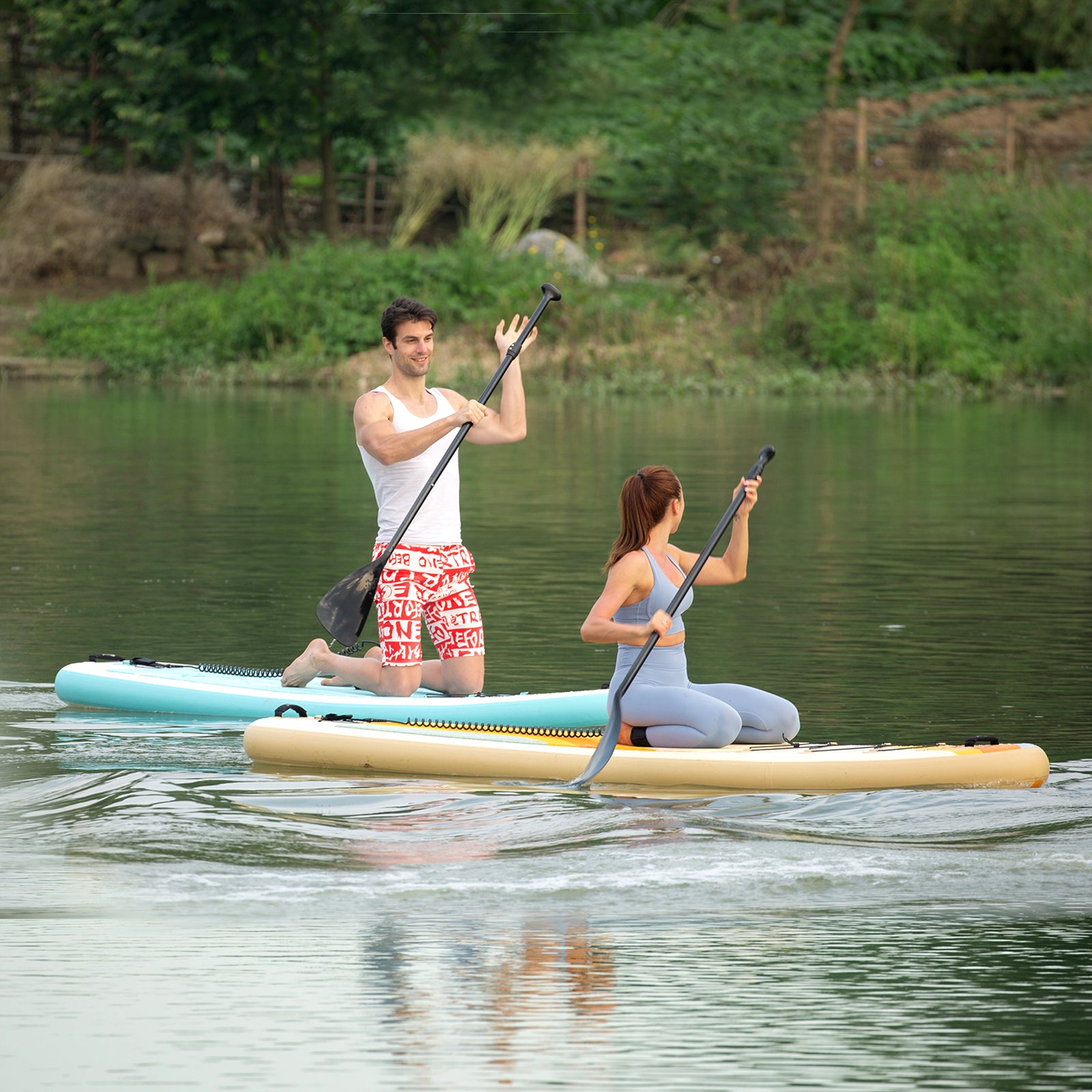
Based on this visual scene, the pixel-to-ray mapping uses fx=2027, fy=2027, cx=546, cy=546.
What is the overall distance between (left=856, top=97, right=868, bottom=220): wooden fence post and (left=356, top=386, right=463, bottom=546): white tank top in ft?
97.7

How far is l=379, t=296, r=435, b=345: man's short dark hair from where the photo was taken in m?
7.48

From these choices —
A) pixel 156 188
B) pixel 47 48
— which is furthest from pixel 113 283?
pixel 47 48

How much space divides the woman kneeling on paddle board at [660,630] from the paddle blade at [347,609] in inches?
55.6

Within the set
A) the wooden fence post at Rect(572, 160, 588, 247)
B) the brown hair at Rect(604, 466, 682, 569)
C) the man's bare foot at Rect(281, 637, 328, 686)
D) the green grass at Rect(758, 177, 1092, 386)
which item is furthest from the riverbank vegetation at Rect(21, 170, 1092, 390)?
the brown hair at Rect(604, 466, 682, 569)

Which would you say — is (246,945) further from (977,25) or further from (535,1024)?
(977,25)

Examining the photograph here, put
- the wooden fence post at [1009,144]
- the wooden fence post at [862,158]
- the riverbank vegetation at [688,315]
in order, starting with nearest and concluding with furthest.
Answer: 1. the riverbank vegetation at [688,315]
2. the wooden fence post at [862,158]
3. the wooden fence post at [1009,144]

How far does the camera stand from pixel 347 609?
26.4ft

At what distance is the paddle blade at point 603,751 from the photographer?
21.9 feet

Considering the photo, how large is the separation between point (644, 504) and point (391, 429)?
1.22 meters

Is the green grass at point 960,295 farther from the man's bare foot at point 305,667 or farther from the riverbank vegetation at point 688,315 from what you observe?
the man's bare foot at point 305,667

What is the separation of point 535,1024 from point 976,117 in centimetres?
3935

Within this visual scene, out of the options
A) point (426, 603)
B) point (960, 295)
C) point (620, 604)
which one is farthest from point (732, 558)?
point (960, 295)

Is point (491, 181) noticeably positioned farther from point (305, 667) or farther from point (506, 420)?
point (506, 420)

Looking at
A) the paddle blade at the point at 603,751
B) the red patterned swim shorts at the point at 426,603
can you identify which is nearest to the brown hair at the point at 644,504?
the paddle blade at the point at 603,751
